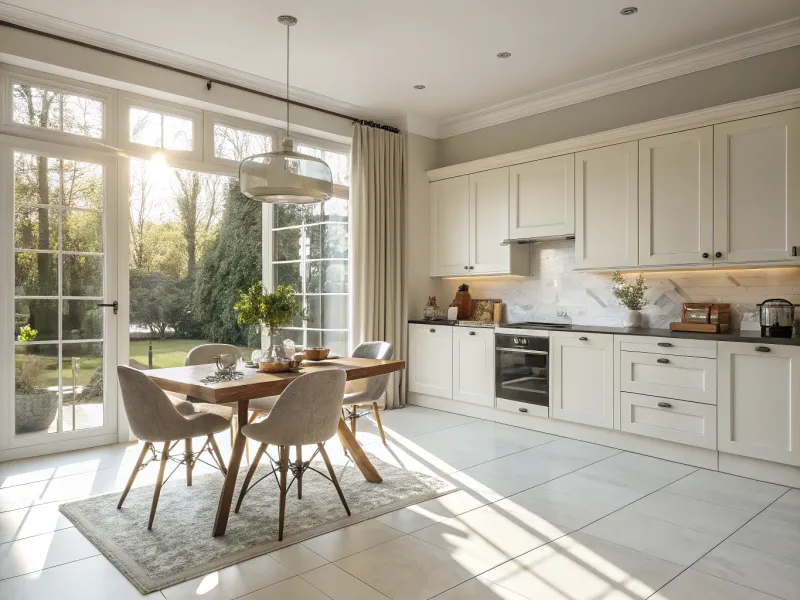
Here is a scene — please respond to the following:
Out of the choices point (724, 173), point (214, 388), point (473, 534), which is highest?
point (724, 173)

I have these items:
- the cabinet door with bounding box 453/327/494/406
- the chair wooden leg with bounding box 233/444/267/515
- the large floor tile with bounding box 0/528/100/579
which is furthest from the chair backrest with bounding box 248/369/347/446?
the cabinet door with bounding box 453/327/494/406

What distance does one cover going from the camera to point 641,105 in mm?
4668

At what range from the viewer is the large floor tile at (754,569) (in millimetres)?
2277

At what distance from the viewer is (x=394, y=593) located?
7.36 feet

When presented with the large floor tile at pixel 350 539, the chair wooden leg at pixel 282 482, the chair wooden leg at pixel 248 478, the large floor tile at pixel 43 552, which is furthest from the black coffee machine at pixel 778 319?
the large floor tile at pixel 43 552

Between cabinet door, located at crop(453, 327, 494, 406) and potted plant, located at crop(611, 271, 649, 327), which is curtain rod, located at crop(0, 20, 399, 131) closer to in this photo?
cabinet door, located at crop(453, 327, 494, 406)

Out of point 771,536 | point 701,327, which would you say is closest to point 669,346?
point 701,327

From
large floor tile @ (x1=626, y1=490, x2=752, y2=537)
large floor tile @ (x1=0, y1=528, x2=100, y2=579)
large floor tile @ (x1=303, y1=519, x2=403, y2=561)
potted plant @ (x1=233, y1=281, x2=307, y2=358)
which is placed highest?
potted plant @ (x1=233, y1=281, x2=307, y2=358)

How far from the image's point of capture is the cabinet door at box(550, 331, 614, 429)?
4312 mm

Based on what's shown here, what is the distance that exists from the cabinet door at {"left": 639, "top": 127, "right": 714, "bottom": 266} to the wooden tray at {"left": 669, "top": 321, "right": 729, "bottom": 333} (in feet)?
1.44

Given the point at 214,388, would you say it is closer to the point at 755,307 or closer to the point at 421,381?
the point at 421,381

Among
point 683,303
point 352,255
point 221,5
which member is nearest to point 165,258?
point 352,255

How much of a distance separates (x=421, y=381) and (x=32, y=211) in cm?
360

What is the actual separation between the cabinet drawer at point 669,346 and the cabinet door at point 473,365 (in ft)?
4.17
